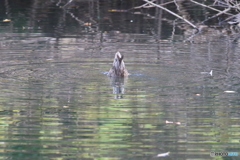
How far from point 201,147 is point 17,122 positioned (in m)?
2.63

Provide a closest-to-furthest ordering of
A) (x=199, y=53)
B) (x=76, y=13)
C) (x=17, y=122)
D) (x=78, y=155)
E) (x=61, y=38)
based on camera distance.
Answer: (x=78, y=155), (x=17, y=122), (x=199, y=53), (x=61, y=38), (x=76, y=13)

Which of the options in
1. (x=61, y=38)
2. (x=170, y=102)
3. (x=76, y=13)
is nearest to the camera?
(x=170, y=102)

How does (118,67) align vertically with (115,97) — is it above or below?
above

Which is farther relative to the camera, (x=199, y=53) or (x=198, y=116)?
(x=199, y=53)

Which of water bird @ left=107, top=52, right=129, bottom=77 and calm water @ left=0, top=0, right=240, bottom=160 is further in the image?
water bird @ left=107, top=52, right=129, bottom=77

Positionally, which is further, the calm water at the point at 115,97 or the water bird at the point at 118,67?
the water bird at the point at 118,67

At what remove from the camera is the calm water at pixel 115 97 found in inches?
283

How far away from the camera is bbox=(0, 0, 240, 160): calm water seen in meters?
7.18

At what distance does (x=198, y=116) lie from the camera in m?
8.44

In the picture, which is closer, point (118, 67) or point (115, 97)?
point (115, 97)

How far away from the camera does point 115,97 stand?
9562 mm

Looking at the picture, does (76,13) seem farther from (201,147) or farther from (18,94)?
(201,147)

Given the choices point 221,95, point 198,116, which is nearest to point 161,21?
point 221,95

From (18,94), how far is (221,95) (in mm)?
3349
